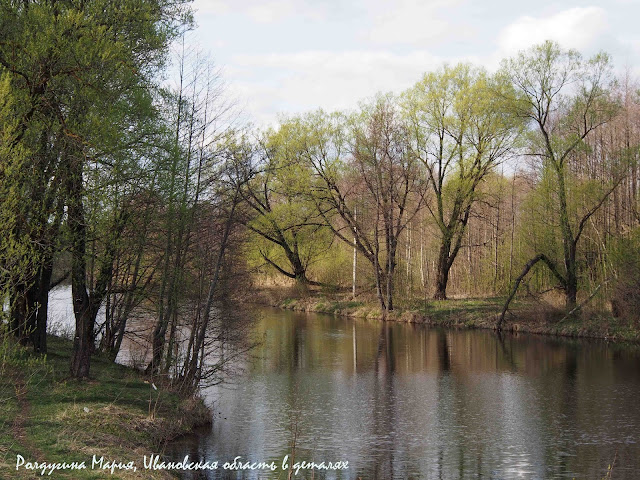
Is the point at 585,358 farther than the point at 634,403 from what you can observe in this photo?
Yes

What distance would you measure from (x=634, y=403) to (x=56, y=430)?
13968mm

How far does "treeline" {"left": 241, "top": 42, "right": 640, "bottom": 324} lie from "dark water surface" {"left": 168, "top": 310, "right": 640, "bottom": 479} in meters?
5.99

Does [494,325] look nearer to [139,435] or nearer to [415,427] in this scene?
[415,427]

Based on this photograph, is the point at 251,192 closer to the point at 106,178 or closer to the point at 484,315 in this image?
the point at 106,178

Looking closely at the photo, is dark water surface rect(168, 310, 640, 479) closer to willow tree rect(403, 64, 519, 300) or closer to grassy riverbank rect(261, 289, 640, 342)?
grassy riverbank rect(261, 289, 640, 342)

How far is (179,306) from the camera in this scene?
16703 millimetres

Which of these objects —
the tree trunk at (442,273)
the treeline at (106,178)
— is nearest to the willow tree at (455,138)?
the tree trunk at (442,273)

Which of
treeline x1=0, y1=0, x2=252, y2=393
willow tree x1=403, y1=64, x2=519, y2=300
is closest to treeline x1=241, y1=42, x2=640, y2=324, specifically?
willow tree x1=403, y1=64, x2=519, y2=300

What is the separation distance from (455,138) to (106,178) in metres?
27.3

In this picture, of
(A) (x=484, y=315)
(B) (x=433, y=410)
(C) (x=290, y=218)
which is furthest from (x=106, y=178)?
(C) (x=290, y=218)

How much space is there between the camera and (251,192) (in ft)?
58.4

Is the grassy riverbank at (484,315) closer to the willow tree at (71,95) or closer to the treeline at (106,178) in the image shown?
the treeline at (106,178)

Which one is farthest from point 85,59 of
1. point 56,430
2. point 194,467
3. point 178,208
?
point 194,467

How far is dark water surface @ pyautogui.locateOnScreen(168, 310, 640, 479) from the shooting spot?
1252 cm
